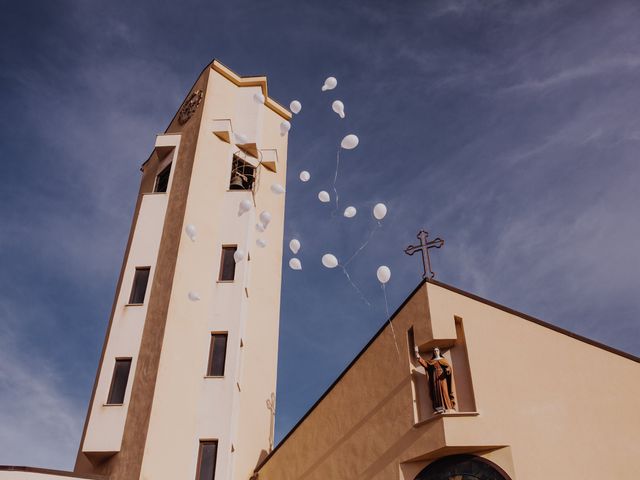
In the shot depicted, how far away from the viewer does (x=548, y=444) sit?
1001 centimetres

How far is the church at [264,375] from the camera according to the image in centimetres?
1034

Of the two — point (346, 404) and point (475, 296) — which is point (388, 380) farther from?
point (475, 296)

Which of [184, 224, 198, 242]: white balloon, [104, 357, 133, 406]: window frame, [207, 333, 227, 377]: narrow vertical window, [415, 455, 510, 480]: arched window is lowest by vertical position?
[415, 455, 510, 480]: arched window

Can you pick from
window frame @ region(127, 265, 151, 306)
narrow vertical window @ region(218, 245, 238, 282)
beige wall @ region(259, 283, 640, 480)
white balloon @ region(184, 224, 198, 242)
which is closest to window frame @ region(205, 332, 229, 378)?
narrow vertical window @ region(218, 245, 238, 282)

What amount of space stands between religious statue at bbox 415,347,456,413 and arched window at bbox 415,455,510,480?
2.91 feet

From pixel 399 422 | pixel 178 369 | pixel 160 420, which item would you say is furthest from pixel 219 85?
pixel 399 422

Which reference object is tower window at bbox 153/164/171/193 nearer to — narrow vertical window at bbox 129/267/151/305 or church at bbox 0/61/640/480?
church at bbox 0/61/640/480

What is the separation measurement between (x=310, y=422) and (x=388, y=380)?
2.61m

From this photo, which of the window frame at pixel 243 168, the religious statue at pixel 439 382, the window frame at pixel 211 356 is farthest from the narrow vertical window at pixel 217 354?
the religious statue at pixel 439 382

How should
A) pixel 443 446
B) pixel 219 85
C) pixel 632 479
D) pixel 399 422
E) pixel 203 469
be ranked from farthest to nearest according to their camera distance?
1. pixel 219 85
2. pixel 203 469
3. pixel 399 422
4. pixel 443 446
5. pixel 632 479

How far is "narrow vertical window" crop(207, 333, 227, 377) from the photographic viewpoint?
15.4 m

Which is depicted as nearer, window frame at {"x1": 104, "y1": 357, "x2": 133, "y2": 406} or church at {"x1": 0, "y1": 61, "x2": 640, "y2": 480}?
church at {"x1": 0, "y1": 61, "x2": 640, "y2": 480}

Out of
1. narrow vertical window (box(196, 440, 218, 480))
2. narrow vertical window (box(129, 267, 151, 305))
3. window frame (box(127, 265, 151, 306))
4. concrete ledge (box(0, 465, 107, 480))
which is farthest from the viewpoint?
narrow vertical window (box(129, 267, 151, 305))

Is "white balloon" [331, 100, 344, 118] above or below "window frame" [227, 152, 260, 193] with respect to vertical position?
below
